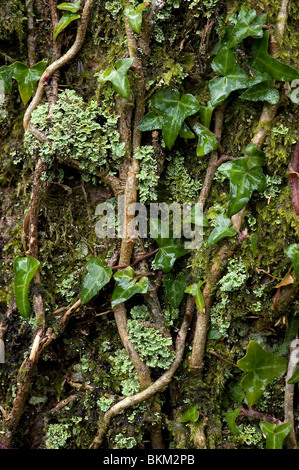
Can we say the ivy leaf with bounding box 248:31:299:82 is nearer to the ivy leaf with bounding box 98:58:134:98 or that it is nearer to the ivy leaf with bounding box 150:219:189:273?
the ivy leaf with bounding box 98:58:134:98

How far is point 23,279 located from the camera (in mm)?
1709

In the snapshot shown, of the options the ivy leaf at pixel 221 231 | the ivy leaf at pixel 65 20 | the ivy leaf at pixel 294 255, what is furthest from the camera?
the ivy leaf at pixel 65 20

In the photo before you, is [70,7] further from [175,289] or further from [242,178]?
[175,289]

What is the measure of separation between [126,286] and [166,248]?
0.75ft

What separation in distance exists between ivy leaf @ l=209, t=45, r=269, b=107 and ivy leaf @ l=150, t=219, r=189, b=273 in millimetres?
546

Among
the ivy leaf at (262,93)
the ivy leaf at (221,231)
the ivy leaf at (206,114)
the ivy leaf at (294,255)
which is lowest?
the ivy leaf at (294,255)

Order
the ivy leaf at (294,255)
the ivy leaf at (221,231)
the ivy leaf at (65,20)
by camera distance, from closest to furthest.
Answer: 1. the ivy leaf at (294,255)
2. the ivy leaf at (221,231)
3. the ivy leaf at (65,20)

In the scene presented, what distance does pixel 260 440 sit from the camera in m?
1.61

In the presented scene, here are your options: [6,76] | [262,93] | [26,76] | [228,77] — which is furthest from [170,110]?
[6,76]

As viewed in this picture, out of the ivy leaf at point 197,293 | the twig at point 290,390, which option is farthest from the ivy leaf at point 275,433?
the ivy leaf at point 197,293

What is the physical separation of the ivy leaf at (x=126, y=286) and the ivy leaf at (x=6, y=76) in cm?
97

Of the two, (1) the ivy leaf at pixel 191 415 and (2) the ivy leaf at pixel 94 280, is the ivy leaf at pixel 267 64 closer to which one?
(2) the ivy leaf at pixel 94 280

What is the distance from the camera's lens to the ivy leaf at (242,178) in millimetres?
1579

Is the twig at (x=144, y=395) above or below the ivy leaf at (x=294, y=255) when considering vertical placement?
below
